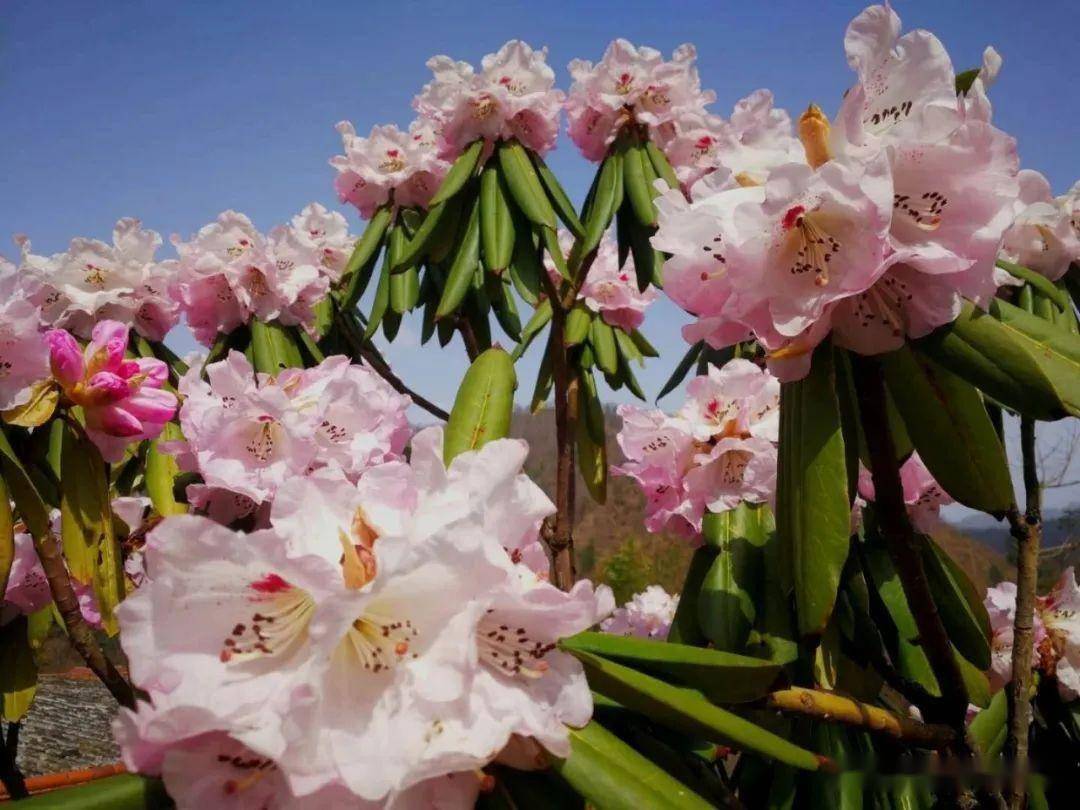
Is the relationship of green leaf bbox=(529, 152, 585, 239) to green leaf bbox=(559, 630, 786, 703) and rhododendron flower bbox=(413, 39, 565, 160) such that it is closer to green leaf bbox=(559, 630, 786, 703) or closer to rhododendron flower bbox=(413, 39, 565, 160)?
rhododendron flower bbox=(413, 39, 565, 160)

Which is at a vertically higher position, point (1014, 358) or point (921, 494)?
point (1014, 358)

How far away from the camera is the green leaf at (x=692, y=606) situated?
1227 millimetres

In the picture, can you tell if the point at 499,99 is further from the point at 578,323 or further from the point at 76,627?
the point at 76,627

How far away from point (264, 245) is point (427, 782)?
2.03 meters

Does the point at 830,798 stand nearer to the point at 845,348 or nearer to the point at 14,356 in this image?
the point at 845,348

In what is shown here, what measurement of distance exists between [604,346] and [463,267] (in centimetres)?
76

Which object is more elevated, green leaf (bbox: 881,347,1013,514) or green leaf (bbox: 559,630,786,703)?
green leaf (bbox: 881,347,1013,514)

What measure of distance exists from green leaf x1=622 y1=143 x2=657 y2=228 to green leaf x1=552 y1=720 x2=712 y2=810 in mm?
1693

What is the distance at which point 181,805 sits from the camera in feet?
1.46

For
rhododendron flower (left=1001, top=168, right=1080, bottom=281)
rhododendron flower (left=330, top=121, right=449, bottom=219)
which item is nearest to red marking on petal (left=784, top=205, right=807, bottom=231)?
rhododendron flower (left=1001, top=168, right=1080, bottom=281)

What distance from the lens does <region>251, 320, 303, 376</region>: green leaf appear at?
2197 millimetres

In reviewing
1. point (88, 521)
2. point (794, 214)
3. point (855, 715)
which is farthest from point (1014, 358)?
point (88, 521)

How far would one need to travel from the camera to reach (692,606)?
123cm

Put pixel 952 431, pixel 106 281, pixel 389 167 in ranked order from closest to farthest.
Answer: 1. pixel 952 431
2. pixel 106 281
3. pixel 389 167
